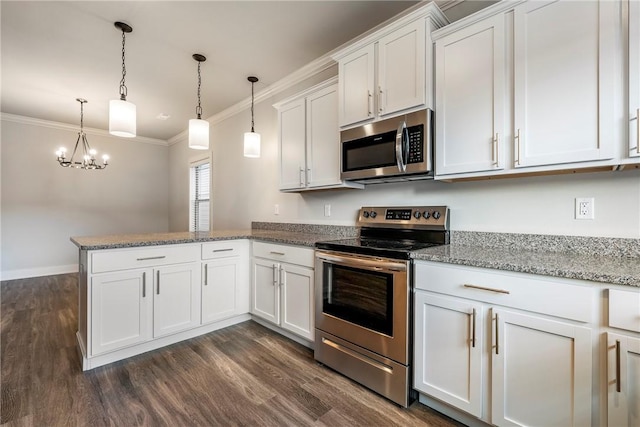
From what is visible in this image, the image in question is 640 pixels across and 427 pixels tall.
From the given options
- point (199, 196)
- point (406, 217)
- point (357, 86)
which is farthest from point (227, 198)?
point (406, 217)

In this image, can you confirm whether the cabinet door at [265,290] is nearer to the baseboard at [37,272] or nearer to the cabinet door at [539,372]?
the cabinet door at [539,372]

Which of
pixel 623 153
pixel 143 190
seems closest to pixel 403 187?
pixel 623 153

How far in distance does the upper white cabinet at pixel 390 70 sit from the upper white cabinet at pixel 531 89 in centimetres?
10

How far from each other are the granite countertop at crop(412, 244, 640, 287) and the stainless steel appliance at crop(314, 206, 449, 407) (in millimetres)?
222

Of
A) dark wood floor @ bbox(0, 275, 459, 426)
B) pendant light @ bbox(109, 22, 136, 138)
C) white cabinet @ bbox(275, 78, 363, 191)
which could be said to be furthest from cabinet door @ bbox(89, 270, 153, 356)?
white cabinet @ bbox(275, 78, 363, 191)

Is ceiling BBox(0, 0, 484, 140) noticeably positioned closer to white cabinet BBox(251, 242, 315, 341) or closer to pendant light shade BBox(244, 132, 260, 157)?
pendant light shade BBox(244, 132, 260, 157)

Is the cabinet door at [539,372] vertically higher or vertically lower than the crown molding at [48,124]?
lower

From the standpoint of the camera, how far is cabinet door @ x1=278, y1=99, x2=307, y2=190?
2826mm

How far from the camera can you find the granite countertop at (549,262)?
116 cm

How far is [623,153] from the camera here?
4.29ft

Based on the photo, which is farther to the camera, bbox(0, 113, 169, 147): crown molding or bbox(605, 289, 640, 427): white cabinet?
bbox(0, 113, 169, 147): crown molding

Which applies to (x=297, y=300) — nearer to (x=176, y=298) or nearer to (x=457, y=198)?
(x=176, y=298)

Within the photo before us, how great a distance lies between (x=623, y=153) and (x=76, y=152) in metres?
6.98

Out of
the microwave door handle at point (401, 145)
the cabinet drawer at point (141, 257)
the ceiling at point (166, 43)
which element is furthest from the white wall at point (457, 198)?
the cabinet drawer at point (141, 257)
